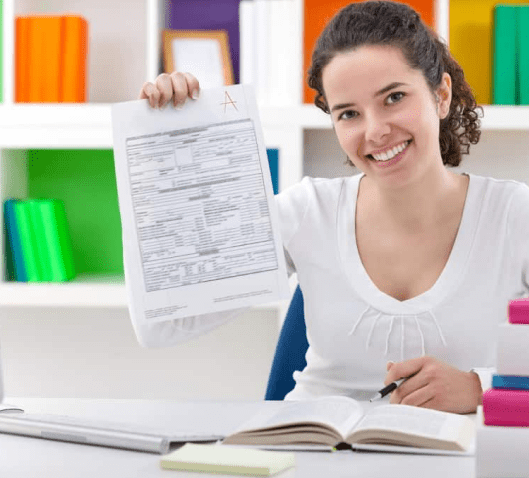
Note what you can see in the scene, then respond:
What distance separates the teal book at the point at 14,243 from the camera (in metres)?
2.84

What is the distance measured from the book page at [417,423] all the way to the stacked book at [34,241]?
1804mm

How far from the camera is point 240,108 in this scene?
1583mm

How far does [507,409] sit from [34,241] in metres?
2.07

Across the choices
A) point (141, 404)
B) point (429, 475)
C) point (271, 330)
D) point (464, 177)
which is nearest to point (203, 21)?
point (271, 330)

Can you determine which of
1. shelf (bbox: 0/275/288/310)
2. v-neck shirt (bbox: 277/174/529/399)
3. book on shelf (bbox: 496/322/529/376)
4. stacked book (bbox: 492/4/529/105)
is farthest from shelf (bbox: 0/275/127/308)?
book on shelf (bbox: 496/322/529/376)

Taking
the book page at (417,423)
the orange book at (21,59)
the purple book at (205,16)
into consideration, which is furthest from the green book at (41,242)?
the book page at (417,423)

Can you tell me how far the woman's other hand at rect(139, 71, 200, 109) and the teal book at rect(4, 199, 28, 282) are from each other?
1.39m

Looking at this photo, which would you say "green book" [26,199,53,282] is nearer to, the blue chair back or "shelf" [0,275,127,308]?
"shelf" [0,275,127,308]

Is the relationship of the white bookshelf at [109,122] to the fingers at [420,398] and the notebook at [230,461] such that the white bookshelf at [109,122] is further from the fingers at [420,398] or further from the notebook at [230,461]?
the notebook at [230,461]

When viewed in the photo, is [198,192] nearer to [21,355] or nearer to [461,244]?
[461,244]

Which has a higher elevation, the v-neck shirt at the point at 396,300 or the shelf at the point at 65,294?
the v-neck shirt at the point at 396,300

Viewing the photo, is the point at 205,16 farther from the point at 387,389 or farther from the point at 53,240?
the point at 387,389

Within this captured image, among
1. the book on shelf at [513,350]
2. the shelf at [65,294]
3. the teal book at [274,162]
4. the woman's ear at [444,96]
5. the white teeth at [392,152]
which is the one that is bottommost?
the shelf at [65,294]

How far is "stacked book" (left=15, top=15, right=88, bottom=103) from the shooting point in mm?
2789
